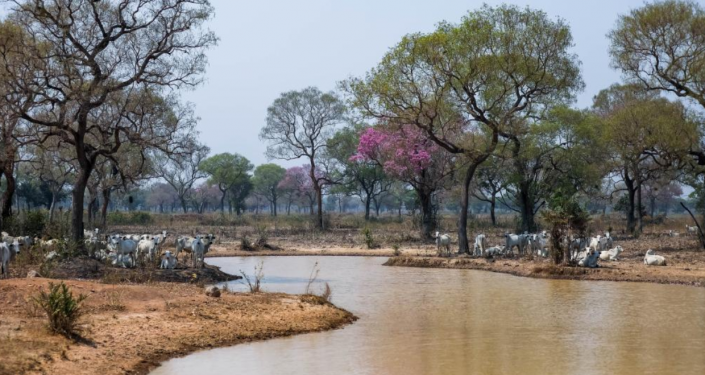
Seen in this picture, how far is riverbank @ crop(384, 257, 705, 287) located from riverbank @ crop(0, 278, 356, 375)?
32.1ft

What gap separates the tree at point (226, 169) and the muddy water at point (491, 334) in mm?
64640

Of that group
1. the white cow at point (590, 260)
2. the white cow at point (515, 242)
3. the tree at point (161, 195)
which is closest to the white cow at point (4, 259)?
the white cow at point (590, 260)

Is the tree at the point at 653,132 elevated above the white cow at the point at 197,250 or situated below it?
above

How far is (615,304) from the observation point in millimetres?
17984

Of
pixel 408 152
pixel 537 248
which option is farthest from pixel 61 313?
pixel 408 152

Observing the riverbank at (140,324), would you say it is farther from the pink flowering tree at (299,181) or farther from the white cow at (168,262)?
the pink flowering tree at (299,181)

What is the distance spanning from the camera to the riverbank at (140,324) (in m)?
10.8

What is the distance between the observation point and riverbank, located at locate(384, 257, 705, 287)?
73.1ft

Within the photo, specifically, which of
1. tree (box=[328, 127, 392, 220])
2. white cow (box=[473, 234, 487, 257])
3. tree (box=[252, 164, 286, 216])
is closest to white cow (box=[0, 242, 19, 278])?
white cow (box=[473, 234, 487, 257])

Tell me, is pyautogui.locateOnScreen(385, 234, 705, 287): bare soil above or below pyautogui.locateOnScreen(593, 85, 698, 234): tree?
below

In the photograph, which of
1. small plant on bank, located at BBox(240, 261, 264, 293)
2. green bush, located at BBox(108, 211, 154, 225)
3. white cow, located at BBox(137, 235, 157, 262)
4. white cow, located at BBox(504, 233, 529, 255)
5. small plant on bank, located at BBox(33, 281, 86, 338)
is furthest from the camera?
green bush, located at BBox(108, 211, 154, 225)

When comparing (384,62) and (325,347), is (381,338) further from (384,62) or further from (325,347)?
(384,62)

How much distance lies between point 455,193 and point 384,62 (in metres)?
31.7

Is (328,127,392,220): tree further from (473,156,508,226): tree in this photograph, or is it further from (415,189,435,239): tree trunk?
(415,189,435,239): tree trunk
